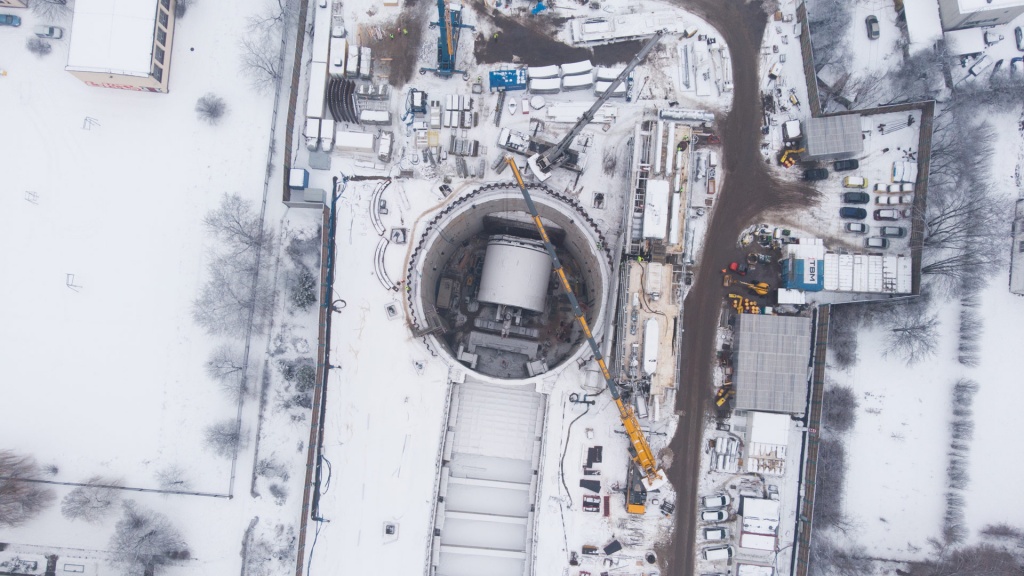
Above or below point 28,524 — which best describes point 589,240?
above

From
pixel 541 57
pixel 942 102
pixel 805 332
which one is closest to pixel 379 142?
pixel 541 57

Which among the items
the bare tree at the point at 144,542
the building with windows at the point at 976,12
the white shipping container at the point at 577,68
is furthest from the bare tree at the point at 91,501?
the building with windows at the point at 976,12

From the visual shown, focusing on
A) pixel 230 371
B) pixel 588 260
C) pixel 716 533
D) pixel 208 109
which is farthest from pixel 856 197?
pixel 208 109

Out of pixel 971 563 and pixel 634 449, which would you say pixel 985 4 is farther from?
pixel 634 449

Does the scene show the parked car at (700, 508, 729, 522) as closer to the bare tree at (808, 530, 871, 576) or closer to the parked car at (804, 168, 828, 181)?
the bare tree at (808, 530, 871, 576)

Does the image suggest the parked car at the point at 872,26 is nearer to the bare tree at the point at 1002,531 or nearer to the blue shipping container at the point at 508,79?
the blue shipping container at the point at 508,79

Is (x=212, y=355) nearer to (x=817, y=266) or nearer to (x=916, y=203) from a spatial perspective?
(x=817, y=266)
